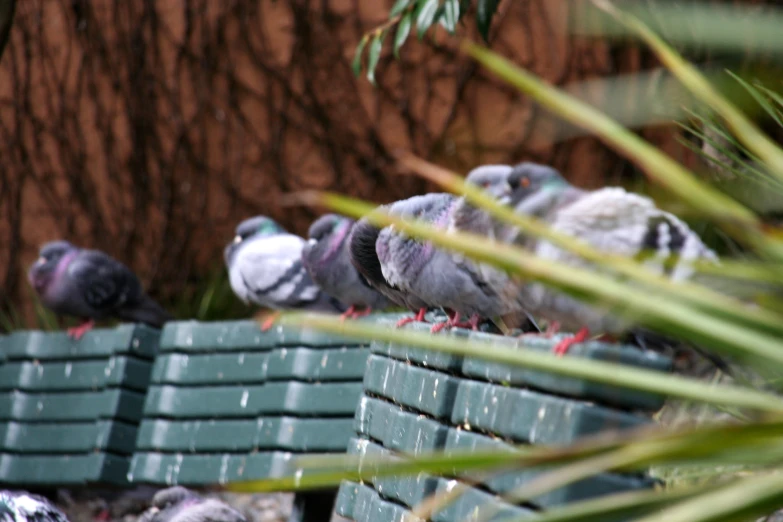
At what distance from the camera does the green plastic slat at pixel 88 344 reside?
189 inches

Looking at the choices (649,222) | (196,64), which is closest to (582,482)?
(649,222)

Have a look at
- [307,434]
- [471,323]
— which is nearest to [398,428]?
[471,323]

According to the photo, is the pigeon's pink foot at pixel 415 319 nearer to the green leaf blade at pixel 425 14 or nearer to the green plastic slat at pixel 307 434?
the green plastic slat at pixel 307 434

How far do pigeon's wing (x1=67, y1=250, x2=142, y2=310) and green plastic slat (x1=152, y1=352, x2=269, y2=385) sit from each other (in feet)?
4.51

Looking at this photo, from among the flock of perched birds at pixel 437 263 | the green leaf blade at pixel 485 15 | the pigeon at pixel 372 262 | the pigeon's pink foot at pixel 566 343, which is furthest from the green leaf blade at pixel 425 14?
the pigeon's pink foot at pixel 566 343

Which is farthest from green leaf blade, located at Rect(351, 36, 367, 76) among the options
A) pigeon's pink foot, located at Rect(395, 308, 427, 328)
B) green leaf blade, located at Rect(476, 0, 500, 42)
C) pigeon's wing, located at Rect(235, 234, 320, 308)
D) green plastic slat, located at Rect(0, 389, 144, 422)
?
green plastic slat, located at Rect(0, 389, 144, 422)

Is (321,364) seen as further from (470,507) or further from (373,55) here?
(470,507)

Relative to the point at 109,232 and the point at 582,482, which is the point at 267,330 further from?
the point at 109,232

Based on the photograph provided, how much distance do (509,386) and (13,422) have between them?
3.67 m

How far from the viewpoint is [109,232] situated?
293 inches

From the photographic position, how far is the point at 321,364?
3.85 m

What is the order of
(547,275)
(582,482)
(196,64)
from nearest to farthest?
(547,275)
(582,482)
(196,64)

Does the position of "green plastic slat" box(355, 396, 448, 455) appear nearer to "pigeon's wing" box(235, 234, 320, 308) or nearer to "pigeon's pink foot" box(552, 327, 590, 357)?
"pigeon's pink foot" box(552, 327, 590, 357)

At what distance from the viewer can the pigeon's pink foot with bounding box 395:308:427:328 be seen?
10.6ft
